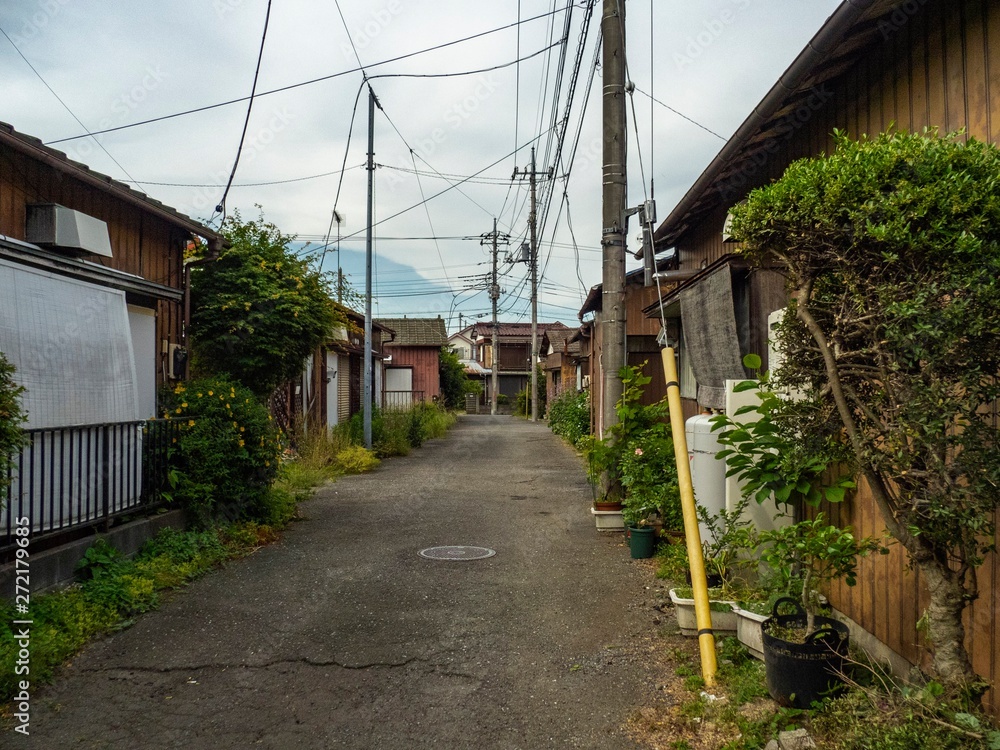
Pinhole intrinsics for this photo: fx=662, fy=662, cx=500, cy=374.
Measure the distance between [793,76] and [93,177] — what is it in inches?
223

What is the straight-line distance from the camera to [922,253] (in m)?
2.47

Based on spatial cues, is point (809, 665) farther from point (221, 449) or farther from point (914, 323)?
point (221, 449)

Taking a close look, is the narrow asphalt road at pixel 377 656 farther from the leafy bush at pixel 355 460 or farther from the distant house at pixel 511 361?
the distant house at pixel 511 361

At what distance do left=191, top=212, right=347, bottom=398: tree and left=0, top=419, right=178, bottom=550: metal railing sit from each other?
2.05m

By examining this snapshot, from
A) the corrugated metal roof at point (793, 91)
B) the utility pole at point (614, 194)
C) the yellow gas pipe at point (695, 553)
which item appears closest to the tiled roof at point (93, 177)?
the utility pole at point (614, 194)

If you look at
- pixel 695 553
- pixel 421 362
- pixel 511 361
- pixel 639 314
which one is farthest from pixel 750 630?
pixel 511 361

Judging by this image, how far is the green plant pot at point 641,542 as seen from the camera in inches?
249

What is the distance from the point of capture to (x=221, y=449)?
6508mm

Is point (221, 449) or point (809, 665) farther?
point (221, 449)

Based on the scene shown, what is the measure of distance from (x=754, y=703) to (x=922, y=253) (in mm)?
2216

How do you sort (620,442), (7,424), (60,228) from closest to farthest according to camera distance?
(7,424) < (60,228) < (620,442)

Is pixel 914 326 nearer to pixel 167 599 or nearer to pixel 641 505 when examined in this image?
Answer: pixel 641 505

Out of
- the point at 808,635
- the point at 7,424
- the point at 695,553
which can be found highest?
the point at 7,424

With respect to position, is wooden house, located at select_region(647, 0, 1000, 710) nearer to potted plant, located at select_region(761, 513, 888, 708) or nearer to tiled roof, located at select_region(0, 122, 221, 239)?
potted plant, located at select_region(761, 513, 888, 708)
